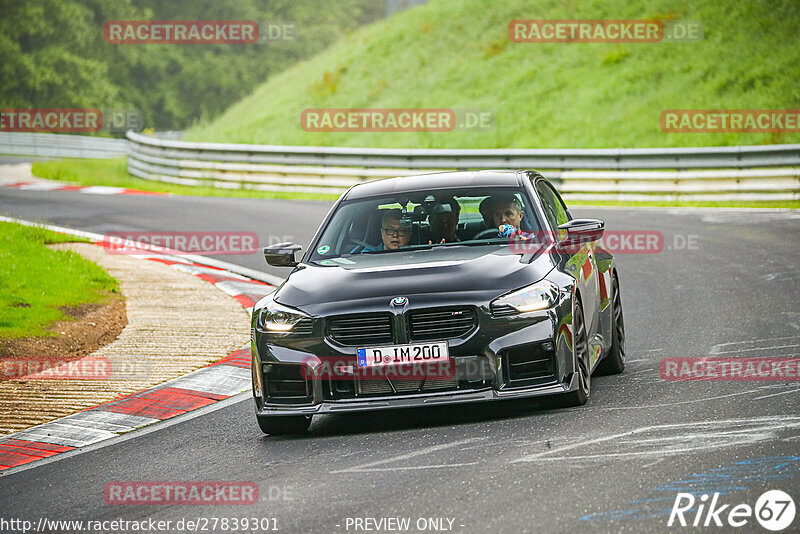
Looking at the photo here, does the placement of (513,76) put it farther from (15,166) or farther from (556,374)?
(556,374)

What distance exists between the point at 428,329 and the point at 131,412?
272cm

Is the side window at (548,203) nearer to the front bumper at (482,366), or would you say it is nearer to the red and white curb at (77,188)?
the front bumper at (482,366)

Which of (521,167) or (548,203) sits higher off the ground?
(548,203)

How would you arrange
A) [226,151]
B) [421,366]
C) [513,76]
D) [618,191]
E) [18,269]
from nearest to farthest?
[421,366]
[18,269]
[618,191]
[226,151]
[513,76]

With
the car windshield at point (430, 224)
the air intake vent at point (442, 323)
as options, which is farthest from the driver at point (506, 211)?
the air intake vent at point (442, 323)

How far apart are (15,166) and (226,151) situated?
43.3 feet

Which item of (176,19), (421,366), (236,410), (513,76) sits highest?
(176,19)

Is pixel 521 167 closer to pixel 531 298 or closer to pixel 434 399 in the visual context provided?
pixel 531 298

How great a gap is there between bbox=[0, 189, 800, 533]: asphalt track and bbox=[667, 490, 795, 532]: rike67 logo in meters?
0.05

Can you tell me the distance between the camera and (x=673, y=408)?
7535mm

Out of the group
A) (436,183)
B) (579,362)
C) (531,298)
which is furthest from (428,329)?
(436,183)

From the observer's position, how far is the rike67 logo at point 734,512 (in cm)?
509

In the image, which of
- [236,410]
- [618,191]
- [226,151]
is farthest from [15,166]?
[236,410]

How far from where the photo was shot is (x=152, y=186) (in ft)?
104
